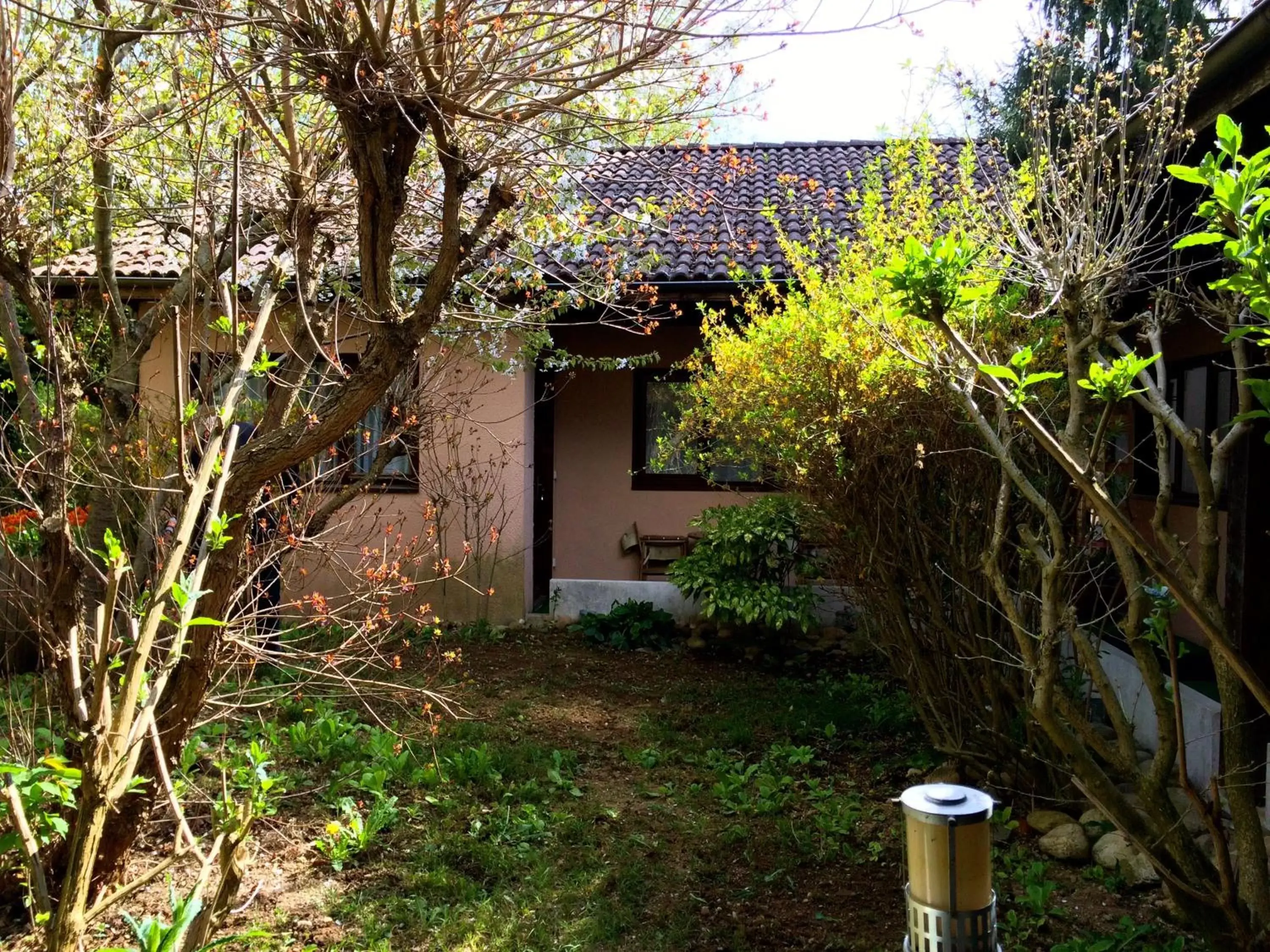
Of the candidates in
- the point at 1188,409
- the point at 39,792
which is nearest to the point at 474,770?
the point at 39,792

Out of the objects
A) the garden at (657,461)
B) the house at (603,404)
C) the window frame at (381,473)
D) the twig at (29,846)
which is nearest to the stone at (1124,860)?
the garden at (657,461)

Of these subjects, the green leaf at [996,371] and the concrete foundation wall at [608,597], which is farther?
the concrete foundation wall at [608,597]

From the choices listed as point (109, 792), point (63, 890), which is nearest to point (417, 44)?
point (109, 792)

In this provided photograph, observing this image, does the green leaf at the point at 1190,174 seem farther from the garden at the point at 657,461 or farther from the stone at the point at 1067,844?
the stone at the point at 1067,844

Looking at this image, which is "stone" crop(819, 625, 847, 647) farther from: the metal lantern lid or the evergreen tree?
the evergreen tree

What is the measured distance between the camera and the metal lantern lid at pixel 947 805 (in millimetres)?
2592

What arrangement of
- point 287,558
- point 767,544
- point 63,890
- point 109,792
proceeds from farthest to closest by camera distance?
point 767,544, point 287,558, point 109,792, point 63,890

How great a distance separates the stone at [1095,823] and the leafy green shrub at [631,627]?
168 inches

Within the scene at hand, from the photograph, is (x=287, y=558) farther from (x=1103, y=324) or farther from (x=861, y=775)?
(x=1103, y=324)

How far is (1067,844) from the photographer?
4.30m

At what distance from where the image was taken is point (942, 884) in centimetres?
263

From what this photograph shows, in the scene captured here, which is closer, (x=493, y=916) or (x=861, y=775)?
(x=493, y=916)

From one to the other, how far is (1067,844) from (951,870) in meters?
2.08

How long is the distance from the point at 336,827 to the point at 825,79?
4.38 meters
